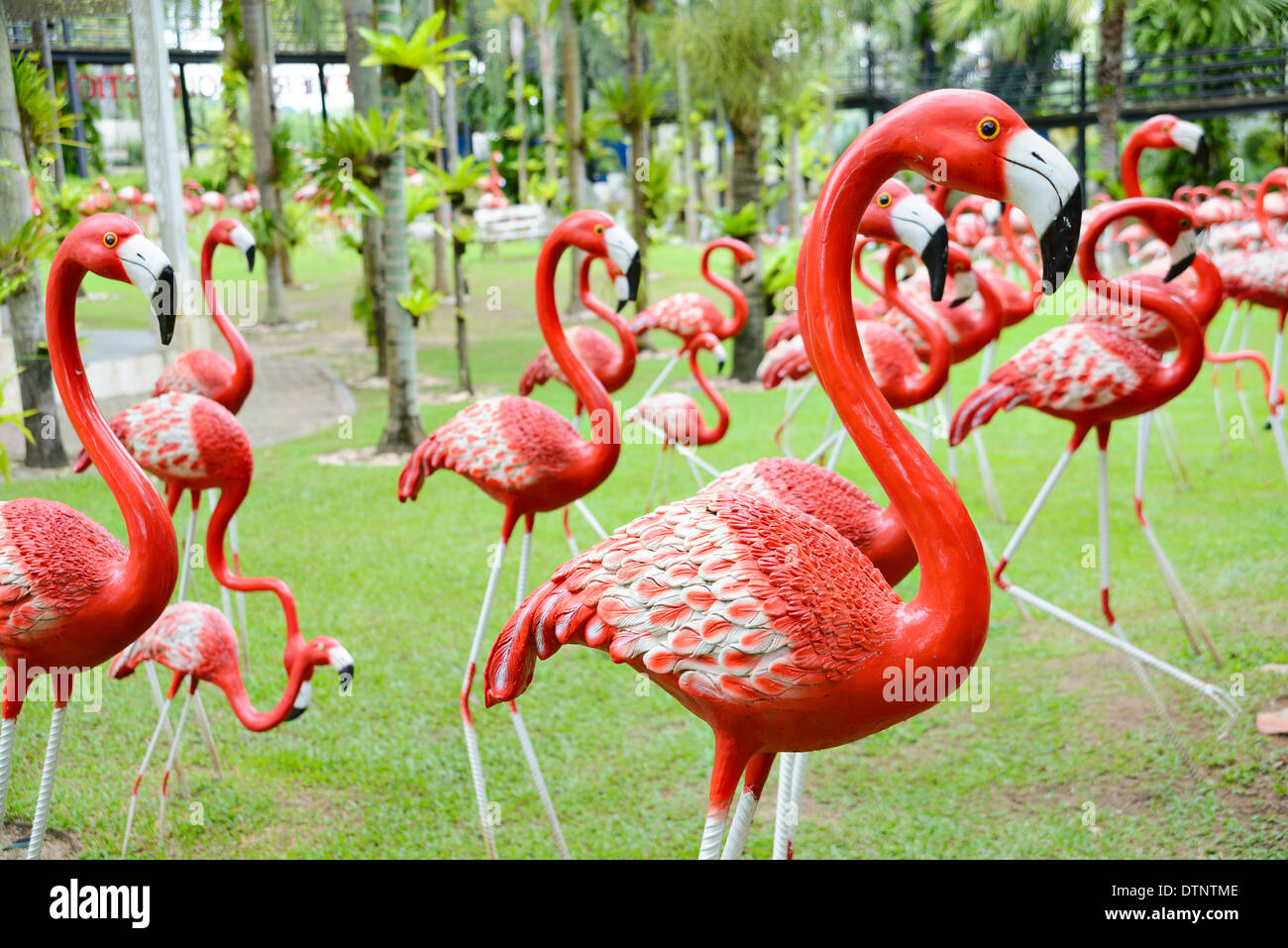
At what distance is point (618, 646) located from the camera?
1.96 metres

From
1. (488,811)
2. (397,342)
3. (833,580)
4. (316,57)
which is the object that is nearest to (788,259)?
(397,342)

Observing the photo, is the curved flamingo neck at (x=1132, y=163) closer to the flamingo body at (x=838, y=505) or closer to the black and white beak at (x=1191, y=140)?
the black and white beak at (x=1191, y=140)

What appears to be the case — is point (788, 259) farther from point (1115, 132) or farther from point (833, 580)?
point (833, 580)

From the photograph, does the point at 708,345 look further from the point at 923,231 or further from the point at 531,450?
the point at 923,231

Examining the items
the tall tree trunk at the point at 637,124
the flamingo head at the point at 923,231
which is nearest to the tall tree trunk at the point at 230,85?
the tall tree trunk at the point at 637,124

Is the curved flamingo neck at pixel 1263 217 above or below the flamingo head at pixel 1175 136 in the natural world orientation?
below

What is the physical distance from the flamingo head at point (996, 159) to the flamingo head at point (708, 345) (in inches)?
164

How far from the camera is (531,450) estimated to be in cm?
339

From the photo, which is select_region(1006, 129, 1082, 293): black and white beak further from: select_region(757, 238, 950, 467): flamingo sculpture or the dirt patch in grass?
the dirt patch in grass

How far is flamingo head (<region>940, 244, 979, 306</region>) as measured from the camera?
154 inches

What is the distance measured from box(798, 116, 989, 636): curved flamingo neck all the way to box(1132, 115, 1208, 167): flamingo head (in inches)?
101

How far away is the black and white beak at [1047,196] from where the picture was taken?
1.73m

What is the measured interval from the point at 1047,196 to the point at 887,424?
0.48 meters
